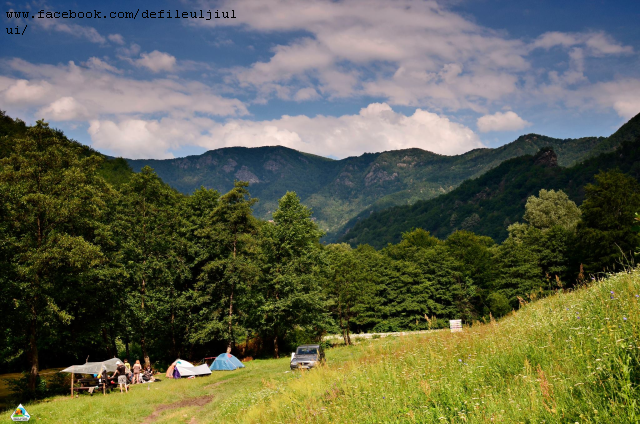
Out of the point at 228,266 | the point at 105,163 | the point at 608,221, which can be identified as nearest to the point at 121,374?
the point at 228,266

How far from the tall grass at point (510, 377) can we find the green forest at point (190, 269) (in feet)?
6.70

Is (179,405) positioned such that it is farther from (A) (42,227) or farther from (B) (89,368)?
(A) (42,227)

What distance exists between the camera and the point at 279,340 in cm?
4197

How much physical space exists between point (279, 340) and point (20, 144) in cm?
3033

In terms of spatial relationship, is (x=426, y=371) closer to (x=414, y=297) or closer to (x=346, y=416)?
(x=346, y=416)

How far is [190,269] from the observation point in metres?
36.0

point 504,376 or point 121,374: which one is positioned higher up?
point 504,376

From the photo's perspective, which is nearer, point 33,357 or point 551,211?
point 33,357

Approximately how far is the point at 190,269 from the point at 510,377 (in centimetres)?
3311

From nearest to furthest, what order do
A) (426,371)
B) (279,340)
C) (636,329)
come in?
(636,329)
(426,371)
(279,340)

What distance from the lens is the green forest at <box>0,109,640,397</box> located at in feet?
68.0

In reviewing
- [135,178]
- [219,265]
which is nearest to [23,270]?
[135,178]

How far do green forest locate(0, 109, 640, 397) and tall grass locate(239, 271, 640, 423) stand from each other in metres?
2.04

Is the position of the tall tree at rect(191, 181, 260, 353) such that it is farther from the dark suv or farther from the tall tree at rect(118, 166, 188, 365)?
the dark suv
